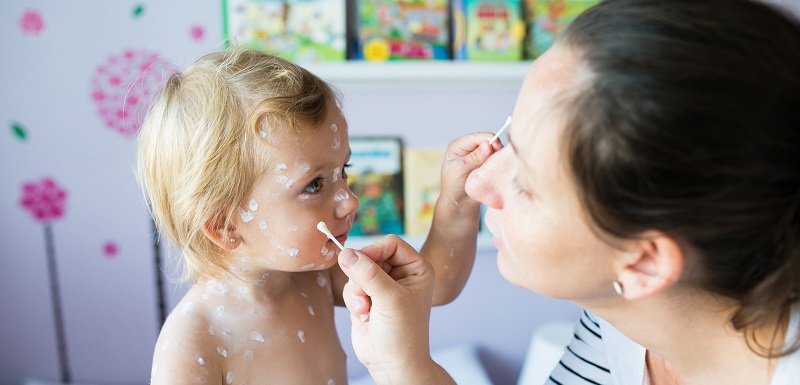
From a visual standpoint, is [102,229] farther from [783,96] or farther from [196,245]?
[783,96]

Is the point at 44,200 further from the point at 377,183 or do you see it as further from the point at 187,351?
the point at 187,351

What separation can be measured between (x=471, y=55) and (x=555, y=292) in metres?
1.22

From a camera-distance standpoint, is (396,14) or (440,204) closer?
(440,204)

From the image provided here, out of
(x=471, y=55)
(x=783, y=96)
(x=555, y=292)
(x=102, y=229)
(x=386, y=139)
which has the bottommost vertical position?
(x=102, y=229)

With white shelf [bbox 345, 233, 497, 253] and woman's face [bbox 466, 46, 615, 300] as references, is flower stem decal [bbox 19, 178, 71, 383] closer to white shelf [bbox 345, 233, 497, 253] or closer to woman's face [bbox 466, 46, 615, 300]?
white shelf [bbox 345, 233, 497, 253]

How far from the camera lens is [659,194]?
2.21 ft

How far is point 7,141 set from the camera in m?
1.94

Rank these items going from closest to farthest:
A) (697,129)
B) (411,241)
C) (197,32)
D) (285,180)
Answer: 1. (697,129)
2. (285,180)
3. (197,32)
4. (411,241)

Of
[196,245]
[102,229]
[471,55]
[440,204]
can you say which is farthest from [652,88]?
[102,229]

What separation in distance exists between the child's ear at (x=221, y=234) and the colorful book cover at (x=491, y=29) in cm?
110

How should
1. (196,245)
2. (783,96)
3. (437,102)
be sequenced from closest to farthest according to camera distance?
(783,96), (196,245), (437,102)

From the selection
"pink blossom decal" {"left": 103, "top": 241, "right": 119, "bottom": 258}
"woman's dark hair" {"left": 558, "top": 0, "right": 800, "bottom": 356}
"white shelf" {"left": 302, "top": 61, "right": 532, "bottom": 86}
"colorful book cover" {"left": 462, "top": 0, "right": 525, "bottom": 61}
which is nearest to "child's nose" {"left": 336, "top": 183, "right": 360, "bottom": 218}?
"woman's dark hair" {"left": 558, "top": 0, "right": 800, "bottom": 356}

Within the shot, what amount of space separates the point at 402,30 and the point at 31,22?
1.07 meters

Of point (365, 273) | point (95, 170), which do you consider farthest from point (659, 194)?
point (95, 170)
